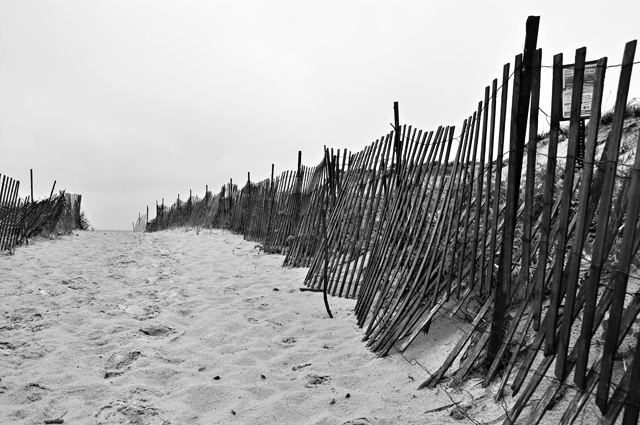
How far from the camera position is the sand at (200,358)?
2619 millimetres

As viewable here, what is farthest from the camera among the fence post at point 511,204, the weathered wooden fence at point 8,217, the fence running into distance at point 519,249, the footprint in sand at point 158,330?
the weathered wooden fence at point 8,217

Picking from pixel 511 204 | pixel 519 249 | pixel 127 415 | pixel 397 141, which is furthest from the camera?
pixel 397 141

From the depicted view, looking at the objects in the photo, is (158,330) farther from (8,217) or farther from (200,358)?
(8,217)

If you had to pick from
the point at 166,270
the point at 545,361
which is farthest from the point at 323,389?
the point at 166,270

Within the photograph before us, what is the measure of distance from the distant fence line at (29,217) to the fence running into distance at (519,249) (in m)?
5.99

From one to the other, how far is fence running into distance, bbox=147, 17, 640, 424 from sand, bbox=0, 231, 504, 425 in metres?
0.24

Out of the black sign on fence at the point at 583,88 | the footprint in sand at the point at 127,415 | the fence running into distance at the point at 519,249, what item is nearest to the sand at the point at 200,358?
the footprint in sand at the point at 127,415

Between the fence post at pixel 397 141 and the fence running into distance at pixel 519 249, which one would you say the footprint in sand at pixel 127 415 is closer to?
the fence running into distance at pixel 519 249

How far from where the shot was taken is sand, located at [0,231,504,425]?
2.62 metres

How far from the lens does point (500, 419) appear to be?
208cm

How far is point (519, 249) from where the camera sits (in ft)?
10.1

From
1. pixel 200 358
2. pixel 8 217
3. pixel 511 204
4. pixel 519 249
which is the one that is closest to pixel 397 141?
pixel 519 249

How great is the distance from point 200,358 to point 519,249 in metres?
2.33

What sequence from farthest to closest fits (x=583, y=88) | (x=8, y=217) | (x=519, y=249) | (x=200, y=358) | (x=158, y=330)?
(x=8, y=217) → (x=158, y=330) → (x=200, y=358) → (x=519, y=249) → (x=583, y=88)
